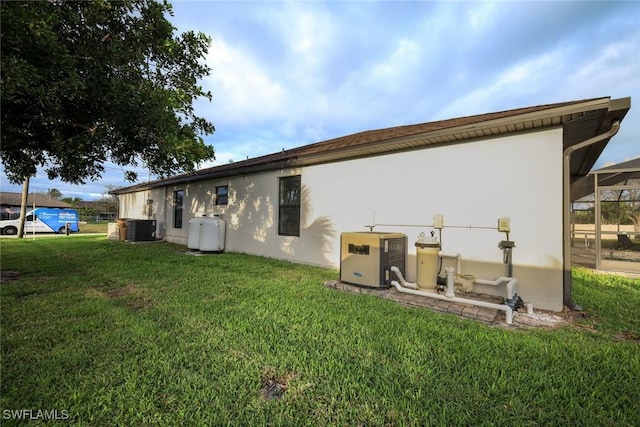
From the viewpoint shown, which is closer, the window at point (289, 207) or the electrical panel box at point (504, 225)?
the electrical panel box at point (504, 225)

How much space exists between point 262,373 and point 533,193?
13.9ft

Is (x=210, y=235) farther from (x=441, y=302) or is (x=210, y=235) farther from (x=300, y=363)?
(x=300, y=363)

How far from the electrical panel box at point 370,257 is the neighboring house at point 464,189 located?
2.60ft

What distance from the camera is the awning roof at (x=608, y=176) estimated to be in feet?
20.9

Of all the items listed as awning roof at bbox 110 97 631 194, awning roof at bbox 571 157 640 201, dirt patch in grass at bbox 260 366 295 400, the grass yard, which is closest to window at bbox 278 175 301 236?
awning roof at bbox 110 97 631 194

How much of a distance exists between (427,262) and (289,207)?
14.1 ft

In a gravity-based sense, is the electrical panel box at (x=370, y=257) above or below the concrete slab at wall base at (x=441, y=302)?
above

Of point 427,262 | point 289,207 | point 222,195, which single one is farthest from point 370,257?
point 222,195

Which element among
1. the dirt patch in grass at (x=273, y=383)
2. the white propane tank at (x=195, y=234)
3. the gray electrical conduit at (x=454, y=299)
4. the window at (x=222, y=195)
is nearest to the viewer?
the dirt patch in grass at (x=273, y=383)

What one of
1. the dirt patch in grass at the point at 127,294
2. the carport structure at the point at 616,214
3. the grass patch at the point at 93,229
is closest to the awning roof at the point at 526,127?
the carport structure at the point at 616,214

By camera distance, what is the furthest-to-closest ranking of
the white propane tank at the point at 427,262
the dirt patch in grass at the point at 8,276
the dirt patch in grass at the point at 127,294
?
the dirt patch in grass at the point at 8,276, the white propane tank at the point at 427,262, the dirt patch in grass at the point at 127,294

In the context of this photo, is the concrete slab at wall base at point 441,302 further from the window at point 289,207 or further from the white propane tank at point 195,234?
the white propane tank at point 195,234

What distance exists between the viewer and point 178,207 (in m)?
12.0

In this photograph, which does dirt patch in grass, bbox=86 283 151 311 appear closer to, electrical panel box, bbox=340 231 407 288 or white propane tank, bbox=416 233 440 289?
electrical panel box, bbox=340 231 407 288
